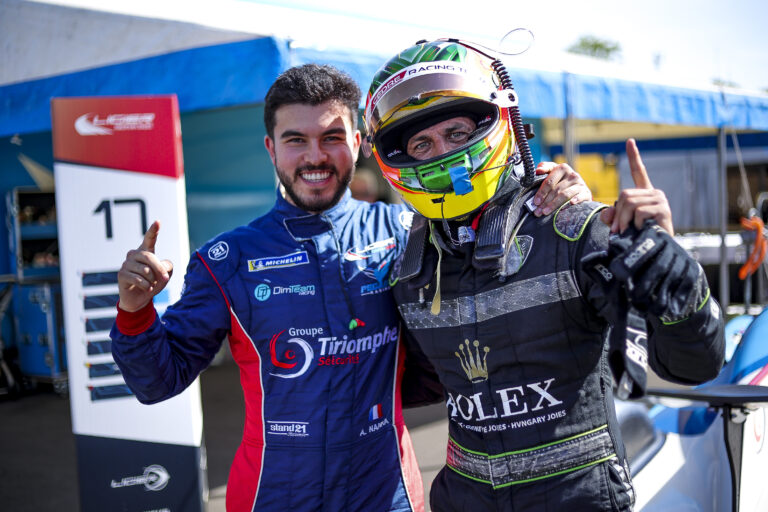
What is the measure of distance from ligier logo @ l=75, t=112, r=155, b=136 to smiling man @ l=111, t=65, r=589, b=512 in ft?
5.25

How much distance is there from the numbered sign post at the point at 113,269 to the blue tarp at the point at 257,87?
685 mm

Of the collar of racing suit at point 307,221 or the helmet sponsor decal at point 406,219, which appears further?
the helmet sponsor decal at point 406,219

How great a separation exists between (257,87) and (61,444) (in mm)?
3400

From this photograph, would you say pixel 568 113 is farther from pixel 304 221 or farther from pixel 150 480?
pixel 150 480

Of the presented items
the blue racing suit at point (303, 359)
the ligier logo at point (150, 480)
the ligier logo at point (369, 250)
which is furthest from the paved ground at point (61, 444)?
the ligier logo at point (369, 250)

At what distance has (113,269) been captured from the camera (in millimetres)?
3322

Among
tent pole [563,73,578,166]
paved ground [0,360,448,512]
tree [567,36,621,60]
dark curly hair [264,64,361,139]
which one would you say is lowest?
paved ground [0,360,448,512]

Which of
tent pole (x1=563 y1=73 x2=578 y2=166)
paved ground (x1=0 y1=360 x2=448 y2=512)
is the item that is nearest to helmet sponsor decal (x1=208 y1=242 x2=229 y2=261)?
paved ground (x1=0 y1=360 x2=448 y2=512)

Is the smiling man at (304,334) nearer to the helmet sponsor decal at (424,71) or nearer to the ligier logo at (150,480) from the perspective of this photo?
the helmet sponsor decal at (424,71)

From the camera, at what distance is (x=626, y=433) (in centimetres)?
227

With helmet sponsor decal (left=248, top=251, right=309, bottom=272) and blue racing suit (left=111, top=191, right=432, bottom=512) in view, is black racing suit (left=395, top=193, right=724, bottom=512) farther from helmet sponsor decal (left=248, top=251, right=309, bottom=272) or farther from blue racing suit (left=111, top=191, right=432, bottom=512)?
helmet sponsor decal (left=248, top=251, right=309, bottom=272)

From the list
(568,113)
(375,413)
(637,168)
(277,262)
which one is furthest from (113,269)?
(568,113)

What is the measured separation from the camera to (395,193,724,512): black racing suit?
4.80 feet

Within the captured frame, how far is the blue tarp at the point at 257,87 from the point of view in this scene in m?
3.79
